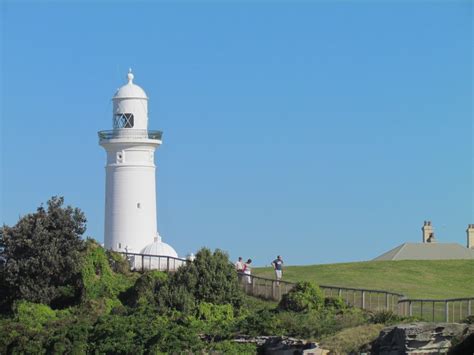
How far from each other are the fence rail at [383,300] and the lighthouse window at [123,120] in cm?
1620

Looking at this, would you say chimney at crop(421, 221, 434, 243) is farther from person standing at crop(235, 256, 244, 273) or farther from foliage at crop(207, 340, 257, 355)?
foliage at crop(207, 340, 257, 355)

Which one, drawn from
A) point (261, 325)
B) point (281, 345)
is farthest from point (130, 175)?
point (281, 345)

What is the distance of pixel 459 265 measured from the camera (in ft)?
220

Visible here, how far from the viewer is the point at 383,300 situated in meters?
49.5

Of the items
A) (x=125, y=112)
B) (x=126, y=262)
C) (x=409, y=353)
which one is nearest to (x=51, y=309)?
(x=126, y=262)

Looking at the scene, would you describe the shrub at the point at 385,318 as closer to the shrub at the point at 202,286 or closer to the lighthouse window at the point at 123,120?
the shrub at the point at 202,286

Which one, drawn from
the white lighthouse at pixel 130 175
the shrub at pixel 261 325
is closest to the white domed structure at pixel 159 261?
the white lighthouse at pixel 130 175

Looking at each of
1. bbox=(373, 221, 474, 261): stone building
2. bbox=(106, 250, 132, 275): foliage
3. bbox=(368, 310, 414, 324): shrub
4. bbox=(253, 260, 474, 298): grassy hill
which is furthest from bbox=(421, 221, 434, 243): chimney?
bbox=(368, 310, 414, 324): shrub

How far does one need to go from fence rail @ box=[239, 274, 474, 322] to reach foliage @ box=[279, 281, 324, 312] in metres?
1.09

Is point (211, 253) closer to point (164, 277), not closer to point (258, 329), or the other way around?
point (164, 277)

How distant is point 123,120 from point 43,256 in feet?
49.1

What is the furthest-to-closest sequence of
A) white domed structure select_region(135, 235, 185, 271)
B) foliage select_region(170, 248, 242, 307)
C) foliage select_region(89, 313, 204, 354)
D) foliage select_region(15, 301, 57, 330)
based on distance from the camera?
white domed structure select_region(135, 235, 185, 271)
foliage select_region(170, 248, 242, 307)
foliage select_region(15, 301, 57, 330)
foliage select_region(89, 313, 204, 354)

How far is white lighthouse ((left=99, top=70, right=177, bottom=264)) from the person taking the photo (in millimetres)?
70062

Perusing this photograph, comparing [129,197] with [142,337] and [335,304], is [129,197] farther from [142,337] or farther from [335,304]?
[142,337]
